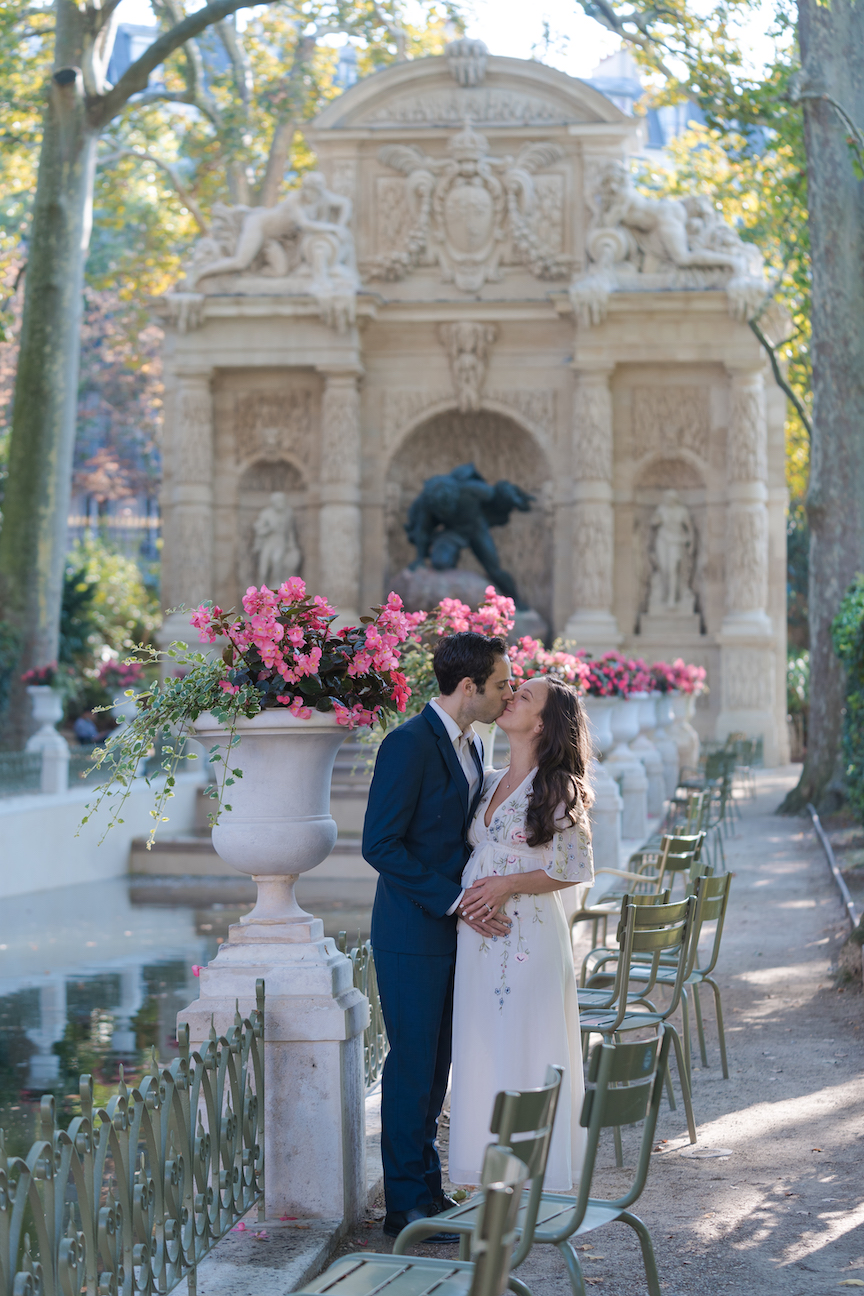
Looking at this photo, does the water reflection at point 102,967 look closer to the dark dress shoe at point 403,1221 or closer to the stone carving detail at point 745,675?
the dark dress shoe at point 403,1221

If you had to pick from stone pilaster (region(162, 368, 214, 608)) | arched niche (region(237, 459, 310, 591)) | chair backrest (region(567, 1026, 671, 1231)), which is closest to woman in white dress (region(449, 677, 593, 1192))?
chair backrest (region(567, 1026, 671, 1231))

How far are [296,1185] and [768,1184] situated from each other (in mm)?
1748

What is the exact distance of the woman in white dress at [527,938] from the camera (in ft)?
14.2

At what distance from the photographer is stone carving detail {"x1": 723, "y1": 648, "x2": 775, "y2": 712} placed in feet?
75.2

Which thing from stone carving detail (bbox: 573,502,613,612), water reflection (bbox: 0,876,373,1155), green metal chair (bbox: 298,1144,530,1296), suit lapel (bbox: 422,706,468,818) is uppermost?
stone carving detail (bbox: 573,502,613,612)

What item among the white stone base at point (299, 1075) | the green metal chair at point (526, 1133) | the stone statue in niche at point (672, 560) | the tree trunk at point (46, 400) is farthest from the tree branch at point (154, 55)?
the green metal chair at point (526, 1133)

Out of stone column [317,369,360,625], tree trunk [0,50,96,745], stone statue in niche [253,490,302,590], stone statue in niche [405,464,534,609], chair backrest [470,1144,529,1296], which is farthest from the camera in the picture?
stone statue in niche [253,490,302,590]

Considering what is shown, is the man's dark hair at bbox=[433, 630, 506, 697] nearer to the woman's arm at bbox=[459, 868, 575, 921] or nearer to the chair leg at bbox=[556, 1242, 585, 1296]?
the woman's arm at bbox=[459, 868, 575, 921]

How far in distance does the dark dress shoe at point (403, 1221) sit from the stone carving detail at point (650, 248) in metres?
19.6

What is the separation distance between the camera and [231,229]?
23.6 metres

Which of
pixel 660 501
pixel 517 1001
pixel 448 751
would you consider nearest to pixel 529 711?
pixel 448 751

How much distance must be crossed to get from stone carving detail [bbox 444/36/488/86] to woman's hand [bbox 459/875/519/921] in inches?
861

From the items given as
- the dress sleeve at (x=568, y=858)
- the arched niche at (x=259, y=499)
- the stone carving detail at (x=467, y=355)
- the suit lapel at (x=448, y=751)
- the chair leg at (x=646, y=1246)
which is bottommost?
the chair leg at (x=646, y=1246)

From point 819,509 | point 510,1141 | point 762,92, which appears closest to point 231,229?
point 762,92
